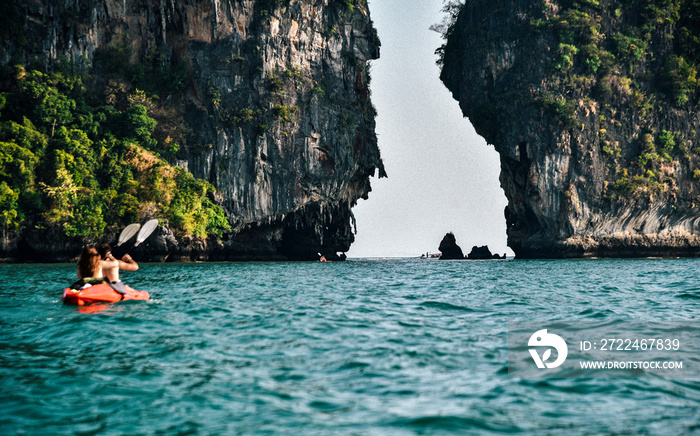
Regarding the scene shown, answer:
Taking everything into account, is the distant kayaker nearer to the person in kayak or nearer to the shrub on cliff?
the person in kayak

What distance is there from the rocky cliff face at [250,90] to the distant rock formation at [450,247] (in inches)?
1220

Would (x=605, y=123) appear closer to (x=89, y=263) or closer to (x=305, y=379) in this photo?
(x=89, y=263)

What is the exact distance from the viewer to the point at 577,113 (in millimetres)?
50656

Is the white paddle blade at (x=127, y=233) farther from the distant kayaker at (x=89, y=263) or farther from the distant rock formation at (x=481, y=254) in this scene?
the distant rock formation at (x=481, y=254)

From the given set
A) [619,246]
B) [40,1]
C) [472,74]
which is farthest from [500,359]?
[472,74]

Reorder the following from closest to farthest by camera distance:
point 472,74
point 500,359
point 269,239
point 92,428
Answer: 1. point 92,428
2. point 500,359
3. point 269,239
4. point 472,74

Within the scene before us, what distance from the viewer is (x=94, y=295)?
1103 centimetres

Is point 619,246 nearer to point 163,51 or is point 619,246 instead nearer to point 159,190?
point 159,190

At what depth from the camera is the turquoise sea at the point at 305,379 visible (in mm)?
4309

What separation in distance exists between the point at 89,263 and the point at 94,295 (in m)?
0.76

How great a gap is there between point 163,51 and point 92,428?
146 feet

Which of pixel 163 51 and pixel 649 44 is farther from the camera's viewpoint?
pixel 649 44

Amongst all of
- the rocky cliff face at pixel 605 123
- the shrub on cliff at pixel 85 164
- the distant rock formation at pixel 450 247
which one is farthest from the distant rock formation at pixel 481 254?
the shrub on cliff at pixel 85 164

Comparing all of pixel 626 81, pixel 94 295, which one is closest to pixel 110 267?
pixel 94 295
